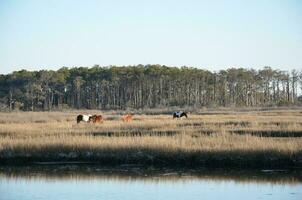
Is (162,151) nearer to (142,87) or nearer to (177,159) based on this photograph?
(177,159)

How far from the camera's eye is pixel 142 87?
3986 inches

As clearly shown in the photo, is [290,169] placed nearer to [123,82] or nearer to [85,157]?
[85,157]

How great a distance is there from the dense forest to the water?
72.3m

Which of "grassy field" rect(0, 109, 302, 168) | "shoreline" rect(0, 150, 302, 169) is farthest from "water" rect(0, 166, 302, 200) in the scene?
"grassy field" rect(0, 109, 302, 168)

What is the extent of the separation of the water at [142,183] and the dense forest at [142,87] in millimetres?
72288

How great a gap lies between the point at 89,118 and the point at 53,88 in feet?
208

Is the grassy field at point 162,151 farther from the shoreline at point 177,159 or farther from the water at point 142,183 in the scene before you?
the water at point 142,183

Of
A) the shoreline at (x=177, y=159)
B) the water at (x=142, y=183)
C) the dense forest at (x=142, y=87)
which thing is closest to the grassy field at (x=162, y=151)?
the shoreline at (x=177, y=159)

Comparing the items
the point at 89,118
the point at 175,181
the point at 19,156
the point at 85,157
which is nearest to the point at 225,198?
the point at 175,181

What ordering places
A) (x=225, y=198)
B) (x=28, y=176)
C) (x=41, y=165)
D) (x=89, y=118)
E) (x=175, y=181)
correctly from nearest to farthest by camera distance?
(x=225, y=198)
(x=175, y=181)
(x=28, y=176)
(x=41, y=165)
(x=89, y=118)

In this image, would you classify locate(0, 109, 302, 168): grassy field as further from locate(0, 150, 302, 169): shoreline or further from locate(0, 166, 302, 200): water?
locate(0, 166, 302, 200): water

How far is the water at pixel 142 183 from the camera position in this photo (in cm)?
1672

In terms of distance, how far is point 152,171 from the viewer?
2142 cm

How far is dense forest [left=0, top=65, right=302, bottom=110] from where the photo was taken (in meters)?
98.0
